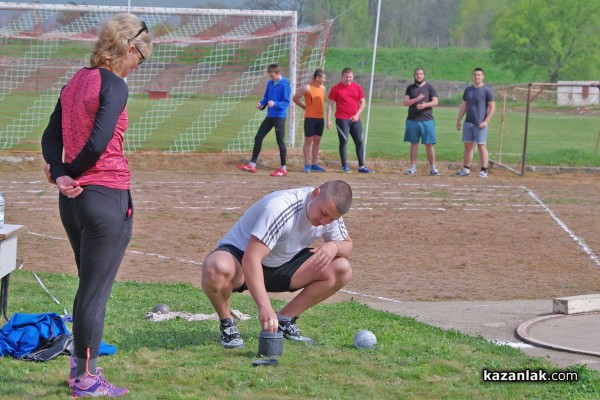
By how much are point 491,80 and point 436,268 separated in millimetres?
79468

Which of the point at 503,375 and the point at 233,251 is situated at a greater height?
the point at 233,251

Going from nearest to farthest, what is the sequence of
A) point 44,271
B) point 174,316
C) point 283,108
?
point 174,316 → point 44,271 → point 283,108

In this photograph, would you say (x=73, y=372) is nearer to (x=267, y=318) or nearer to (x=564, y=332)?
(x=267, y=318)

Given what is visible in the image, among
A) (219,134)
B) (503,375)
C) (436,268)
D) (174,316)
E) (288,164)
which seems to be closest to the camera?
(503,375)

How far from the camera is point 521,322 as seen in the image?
7723mm

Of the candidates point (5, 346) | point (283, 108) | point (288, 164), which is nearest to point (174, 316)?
point (5, 346)

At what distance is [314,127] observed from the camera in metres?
18.8

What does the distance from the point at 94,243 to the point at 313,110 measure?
14.0 meters

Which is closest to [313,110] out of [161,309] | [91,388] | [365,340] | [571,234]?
[571,234]

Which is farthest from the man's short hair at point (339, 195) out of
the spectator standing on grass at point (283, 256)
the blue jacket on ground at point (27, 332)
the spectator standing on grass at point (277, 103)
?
the spectator standing on grass at point (277, 103)

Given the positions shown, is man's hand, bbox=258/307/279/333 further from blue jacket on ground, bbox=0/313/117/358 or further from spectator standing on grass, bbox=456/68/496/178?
spectator standing on grass, bbox=456/68/496/178

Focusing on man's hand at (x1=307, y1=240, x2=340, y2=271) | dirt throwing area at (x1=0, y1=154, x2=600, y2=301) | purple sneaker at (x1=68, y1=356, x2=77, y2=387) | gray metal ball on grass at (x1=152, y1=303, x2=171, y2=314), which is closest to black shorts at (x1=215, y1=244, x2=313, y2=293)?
man's hand at (x1=307, y1=240, x2=340, y2=271)

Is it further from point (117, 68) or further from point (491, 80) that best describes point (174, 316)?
point (491, 80)

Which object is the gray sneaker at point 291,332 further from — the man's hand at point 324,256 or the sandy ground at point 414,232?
the sandy ground at point 414,232
